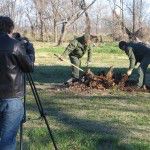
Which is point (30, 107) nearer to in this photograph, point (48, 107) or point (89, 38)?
point (48, 107)

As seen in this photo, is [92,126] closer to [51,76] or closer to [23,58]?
[23,58]

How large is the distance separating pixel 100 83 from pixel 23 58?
30.3 ft

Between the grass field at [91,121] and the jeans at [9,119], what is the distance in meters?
1.99

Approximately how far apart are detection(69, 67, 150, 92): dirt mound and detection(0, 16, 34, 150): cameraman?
8.73 metres

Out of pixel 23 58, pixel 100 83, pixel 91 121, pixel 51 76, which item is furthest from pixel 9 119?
pixel 51 76

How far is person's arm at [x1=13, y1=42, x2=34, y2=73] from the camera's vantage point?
5.61 meters

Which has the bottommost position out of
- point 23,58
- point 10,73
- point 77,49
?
point 77,49

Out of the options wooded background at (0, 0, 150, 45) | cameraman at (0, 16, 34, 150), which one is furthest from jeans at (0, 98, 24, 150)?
wooded background at (0, 0, 150, 45)

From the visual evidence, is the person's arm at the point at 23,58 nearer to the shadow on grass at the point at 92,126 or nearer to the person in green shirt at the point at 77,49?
the shadow on grass at the point at 92,126

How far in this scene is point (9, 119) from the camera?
5676 millimetres

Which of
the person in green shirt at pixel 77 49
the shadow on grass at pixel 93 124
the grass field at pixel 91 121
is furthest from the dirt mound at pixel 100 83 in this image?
the shadow on grass at pixel 93 124

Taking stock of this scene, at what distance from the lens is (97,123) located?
984cm

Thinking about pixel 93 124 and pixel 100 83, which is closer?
pixel 93 124

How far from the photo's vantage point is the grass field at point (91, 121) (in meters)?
8.03
